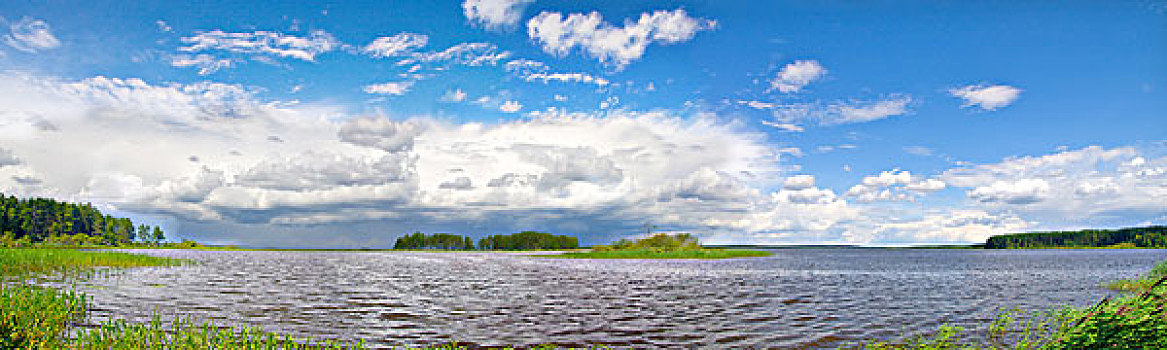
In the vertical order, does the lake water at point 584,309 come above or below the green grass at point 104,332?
below

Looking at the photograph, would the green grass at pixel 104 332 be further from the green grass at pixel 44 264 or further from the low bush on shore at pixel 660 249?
the low bush on shore at pixel 660 249

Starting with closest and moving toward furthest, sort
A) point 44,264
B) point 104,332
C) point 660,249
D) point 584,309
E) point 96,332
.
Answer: point 104,332, point 96,332, point 584,309, point 44,264, point 660,249

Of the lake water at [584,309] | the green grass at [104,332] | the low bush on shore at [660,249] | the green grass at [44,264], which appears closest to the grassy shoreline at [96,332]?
the green grass at [104,332]

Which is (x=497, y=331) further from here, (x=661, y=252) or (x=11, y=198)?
(x=11, y=198)

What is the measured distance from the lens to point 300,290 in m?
42.9

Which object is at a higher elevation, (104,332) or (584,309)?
(104,332)

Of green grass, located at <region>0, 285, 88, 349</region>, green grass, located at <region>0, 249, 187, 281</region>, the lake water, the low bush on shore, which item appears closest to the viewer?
green grass, located at <region>0, 285, 88, 349</region>

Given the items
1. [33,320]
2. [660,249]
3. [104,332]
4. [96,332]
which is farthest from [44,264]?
[660,249]

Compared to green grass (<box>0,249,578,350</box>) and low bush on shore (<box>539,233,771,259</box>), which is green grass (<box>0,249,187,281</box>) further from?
low bush on shore (<box>539,233,771,259</box>)

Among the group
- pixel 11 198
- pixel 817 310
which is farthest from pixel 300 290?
pixel 11 198

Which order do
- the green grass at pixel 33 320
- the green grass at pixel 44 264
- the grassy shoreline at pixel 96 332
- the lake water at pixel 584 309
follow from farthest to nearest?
the green grass at pixel 44 264, the lake water at pixel 584 309, the grassy shoreline at pixel 96 332, the green grass at pixel 33 320

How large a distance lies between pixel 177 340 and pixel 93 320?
11406mm

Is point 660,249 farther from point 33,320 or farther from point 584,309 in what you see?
point 33,320

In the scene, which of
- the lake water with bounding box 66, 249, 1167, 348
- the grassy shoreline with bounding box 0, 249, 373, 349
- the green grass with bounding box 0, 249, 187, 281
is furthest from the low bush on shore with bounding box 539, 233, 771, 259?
the grassy shoreline with bounding box 0, 249, 373, 349
